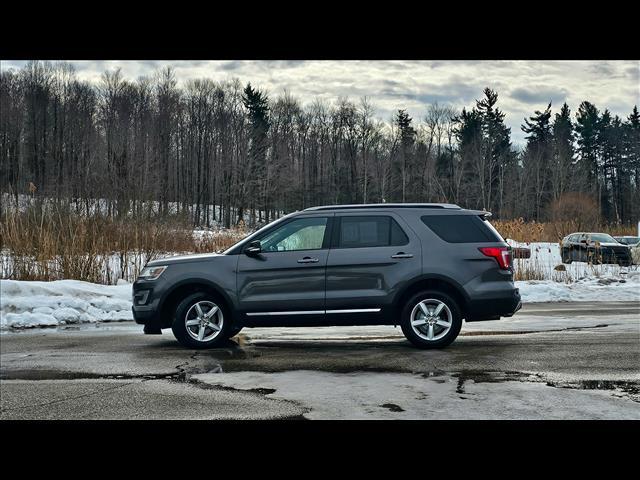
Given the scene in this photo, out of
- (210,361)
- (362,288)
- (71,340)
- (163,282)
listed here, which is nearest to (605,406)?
(362,288)

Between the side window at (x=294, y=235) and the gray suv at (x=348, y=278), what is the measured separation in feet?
0.05

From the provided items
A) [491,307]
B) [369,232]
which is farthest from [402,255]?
[491,307]

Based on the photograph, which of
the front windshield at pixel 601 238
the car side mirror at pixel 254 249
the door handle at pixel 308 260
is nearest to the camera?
the door handle at pixel 308 260

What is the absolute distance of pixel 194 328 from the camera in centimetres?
948

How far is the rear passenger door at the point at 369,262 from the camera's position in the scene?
29.9ft

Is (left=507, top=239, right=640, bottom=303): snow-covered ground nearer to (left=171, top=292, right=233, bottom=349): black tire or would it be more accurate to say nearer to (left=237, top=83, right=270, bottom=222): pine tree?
(left=171, top=292, right=233, bottom=349): black tire

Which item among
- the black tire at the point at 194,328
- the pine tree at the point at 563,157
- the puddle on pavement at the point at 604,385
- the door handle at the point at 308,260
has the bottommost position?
the puddle on pavement at the point at 604,385

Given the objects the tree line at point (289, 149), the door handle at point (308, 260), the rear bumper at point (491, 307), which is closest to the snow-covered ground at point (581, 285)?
the rear bumper at point (491, 307)

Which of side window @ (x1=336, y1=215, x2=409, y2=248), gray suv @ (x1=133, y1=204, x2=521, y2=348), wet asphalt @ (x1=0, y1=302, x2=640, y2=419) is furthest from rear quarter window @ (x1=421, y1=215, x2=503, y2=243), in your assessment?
wet asphalt @ (x1=0, y1=302, x2=640, y2=419)

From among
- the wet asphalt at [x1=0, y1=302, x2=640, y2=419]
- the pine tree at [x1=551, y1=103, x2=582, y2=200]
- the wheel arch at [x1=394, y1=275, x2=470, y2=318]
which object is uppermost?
the pine tree at [x1=551, y1=103, x2=582, y2=200]

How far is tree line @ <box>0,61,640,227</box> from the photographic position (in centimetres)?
7738

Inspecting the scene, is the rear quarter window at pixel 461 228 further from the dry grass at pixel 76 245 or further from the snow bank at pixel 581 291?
the dry grass at pixel 76 245

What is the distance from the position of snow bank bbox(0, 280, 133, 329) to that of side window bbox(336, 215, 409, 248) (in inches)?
251
